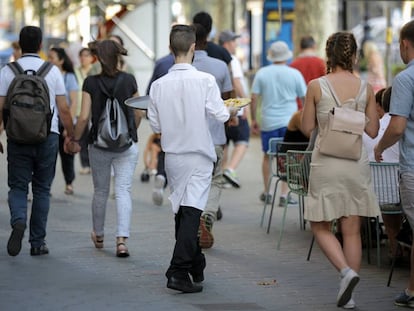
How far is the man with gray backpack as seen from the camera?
8.97m

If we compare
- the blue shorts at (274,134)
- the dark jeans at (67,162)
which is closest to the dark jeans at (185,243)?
the blue shorts at (274,134)

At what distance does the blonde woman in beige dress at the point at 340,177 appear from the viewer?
24.3 ft

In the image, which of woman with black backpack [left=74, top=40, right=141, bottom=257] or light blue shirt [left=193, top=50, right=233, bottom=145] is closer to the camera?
woman with black backpack [left=74, top=40, right=141, bottom=257]

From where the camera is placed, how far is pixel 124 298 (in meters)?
7.77

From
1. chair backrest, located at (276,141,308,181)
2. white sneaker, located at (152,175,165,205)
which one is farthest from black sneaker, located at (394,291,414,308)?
white sneaker, located at (152,175,165,205)

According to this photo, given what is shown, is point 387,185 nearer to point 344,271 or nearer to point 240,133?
point 344,271

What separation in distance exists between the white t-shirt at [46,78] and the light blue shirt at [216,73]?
126 cm

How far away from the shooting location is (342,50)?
24.8ft

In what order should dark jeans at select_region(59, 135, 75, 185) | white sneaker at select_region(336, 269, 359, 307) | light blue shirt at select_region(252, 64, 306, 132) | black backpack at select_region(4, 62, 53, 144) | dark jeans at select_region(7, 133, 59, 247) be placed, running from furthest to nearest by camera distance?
dark jeans at select_region(59, 135, 75, 185)
light blue shirt at select_region(252, 64, 306, 132)
dark jeans at select_region(7, 133, 59, 247)
black backpack at select_region(4, 62, 53, 144)
white sneaker at select_region(336, 269, 359, 307)

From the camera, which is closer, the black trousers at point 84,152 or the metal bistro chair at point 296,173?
the metal bistro chair at point 296,173

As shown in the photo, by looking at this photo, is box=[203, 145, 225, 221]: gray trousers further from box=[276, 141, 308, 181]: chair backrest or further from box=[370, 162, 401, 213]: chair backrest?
box=[370, 162, 401, 213]: chair backrest

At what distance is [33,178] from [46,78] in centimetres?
83

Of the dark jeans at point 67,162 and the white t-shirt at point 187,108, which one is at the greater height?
the white t-shirt at point 187,108

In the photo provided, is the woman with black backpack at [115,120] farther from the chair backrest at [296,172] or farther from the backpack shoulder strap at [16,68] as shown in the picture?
the chair backrest at [296,172]
